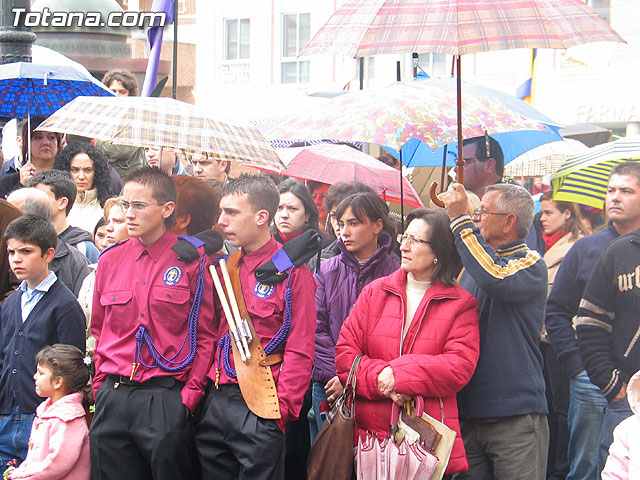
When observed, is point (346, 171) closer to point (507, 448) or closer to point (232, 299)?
point (232, 299)

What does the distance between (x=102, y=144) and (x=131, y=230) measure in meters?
4.26

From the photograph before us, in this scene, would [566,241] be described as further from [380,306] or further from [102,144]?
[102,144]

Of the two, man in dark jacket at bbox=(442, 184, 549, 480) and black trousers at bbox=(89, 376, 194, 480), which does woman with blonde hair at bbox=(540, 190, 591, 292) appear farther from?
black trousers at bbox=(89, 376, 194, 480)

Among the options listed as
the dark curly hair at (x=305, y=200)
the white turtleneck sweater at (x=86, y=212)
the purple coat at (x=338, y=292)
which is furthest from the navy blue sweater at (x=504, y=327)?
the white turtleneck sweater at (x=86, y=212)

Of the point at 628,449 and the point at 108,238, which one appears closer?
the point at 628,449

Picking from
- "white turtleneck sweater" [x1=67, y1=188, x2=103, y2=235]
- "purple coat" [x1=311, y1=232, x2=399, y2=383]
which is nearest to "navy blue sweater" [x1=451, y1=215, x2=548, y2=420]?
"purple coat" [x1=311, y1=232, x2=399, y2=383]

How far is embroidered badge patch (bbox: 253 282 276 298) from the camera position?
17.1 feet

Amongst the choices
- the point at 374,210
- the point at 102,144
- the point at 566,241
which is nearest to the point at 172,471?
the point at 374,210

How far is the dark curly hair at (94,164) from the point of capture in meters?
7.99

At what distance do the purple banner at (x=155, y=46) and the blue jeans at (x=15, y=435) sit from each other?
11.0ft

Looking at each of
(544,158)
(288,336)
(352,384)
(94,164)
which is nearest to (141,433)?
(288,336)

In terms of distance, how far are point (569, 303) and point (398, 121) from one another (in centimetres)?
172

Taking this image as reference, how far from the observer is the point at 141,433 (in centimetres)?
509

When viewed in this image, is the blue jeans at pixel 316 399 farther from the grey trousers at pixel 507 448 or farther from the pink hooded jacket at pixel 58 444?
the pink hooded jacket at pixel 58 444
